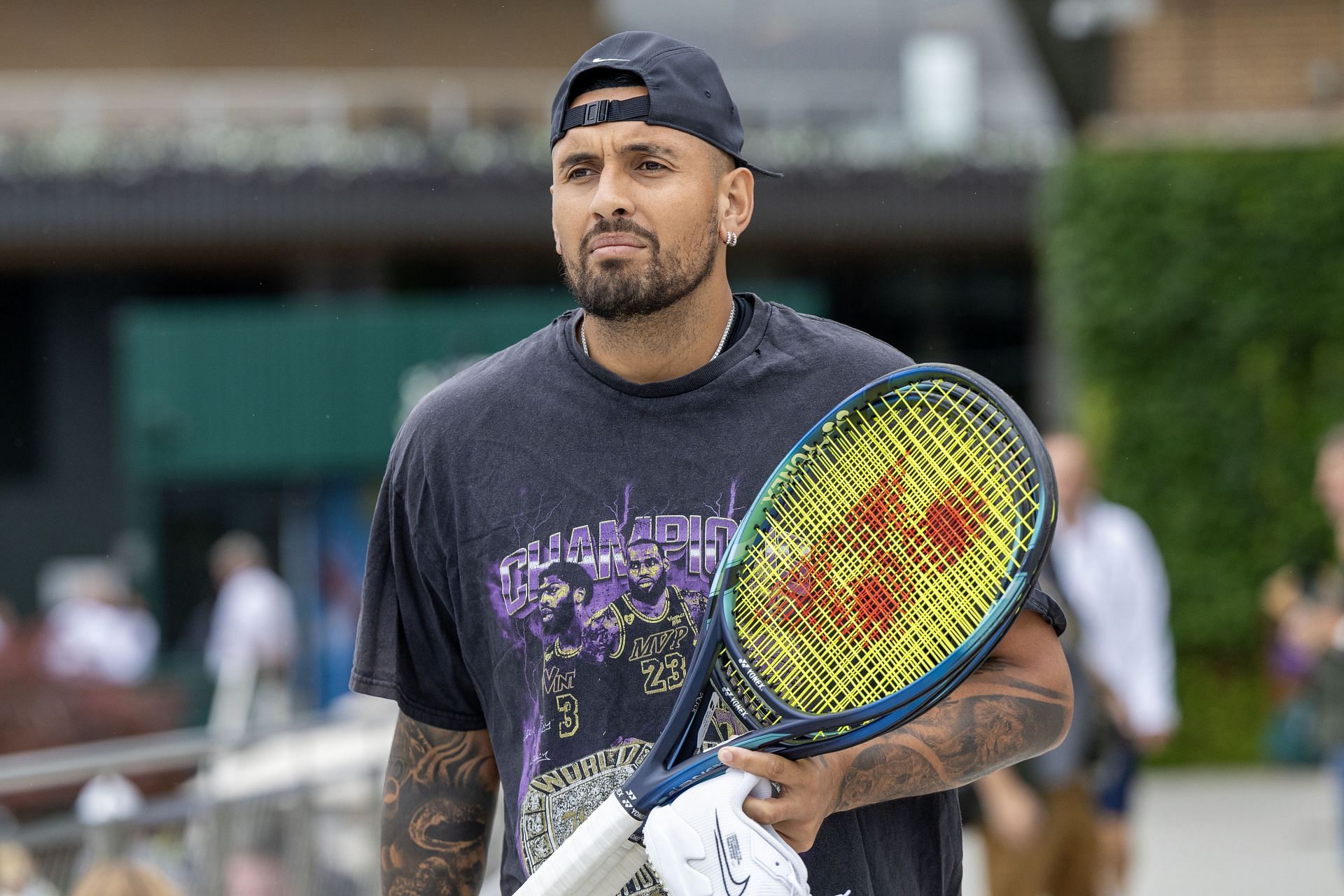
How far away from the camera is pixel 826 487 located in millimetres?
2088

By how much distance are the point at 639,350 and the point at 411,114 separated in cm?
1508

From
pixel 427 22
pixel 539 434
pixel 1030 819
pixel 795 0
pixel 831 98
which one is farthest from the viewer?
pixel 427 22

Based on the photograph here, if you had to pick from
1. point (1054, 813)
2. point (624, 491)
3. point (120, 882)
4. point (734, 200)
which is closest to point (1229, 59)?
point (1054, 813)

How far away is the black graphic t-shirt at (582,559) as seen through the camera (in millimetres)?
2100

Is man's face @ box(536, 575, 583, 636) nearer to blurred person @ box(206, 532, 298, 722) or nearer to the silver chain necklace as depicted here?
the silver chain necklace

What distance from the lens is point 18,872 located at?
450 centimetres

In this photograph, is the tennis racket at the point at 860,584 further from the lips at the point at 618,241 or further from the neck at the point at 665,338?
the lips at the point at 618,241

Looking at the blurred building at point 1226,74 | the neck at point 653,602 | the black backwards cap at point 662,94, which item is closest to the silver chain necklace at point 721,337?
the black backwards cap at point 662,94

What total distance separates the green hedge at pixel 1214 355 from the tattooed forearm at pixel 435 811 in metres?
10.4

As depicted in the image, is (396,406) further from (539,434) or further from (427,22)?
(539,434)

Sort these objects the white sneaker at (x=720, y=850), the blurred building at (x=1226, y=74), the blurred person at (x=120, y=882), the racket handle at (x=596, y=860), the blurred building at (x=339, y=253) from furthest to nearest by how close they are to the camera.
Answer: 1. the blurred building at (x=339, y=253)
2. the blurred building at (x=1226, y=74)
3. the blurred person at (x=120, y=882)
4. the racket handle at (x=596, y=860)
5. the white sneaker at (x=720, y=850)

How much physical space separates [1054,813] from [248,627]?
30.0ft

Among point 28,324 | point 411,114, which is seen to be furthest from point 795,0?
point 28,324

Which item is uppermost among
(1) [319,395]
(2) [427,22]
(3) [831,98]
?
(2) [427,22]
